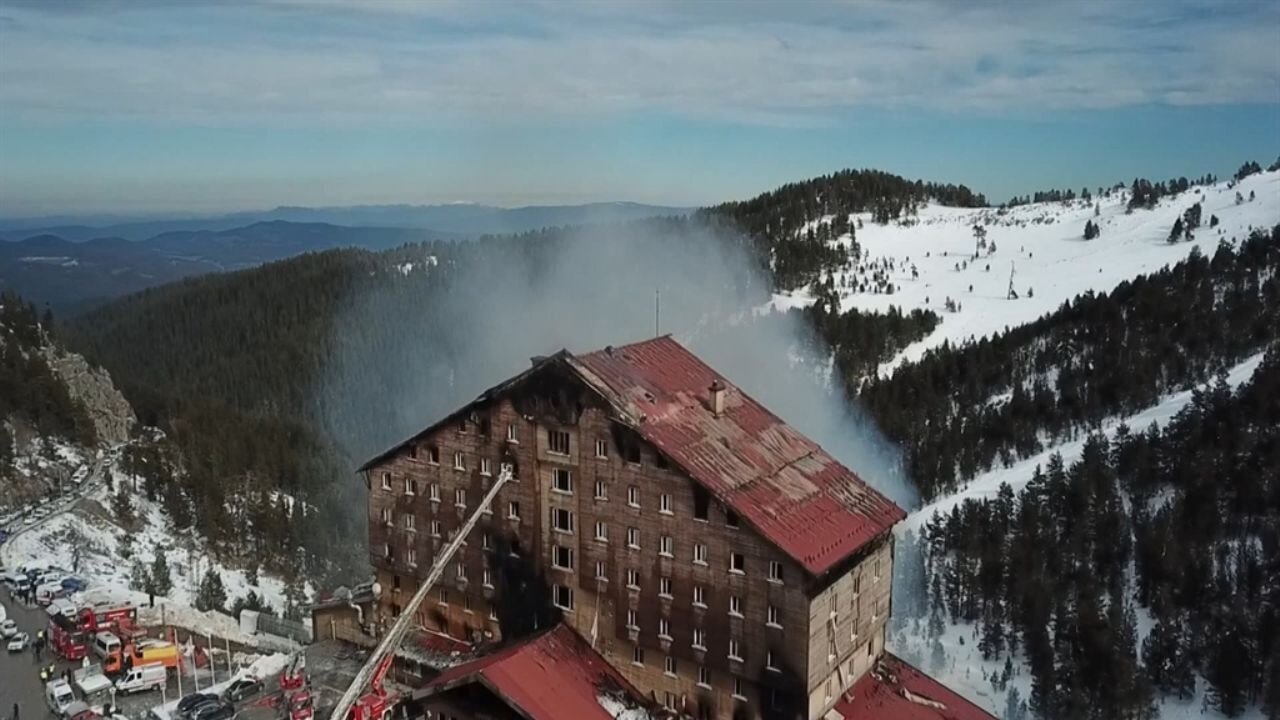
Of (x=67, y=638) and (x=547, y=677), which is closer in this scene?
(x=547, y=677)

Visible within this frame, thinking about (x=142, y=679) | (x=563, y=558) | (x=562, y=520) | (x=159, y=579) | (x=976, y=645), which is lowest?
(x=976, y=645)

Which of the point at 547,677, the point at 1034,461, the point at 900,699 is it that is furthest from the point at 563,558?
the point at 1034,461

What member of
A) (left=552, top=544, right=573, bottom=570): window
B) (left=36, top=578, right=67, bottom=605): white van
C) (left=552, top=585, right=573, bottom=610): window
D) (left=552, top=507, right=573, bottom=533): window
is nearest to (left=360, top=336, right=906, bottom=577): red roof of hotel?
(left=552, top=507, right=573, bottom=533): window

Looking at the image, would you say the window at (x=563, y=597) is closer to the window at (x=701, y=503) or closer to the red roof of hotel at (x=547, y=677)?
the red roof of hotel at (x=547, y=677)

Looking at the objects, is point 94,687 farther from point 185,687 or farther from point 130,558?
point 130,558

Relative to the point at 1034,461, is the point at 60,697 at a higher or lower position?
higher

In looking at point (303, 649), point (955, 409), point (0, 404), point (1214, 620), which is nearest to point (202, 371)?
point (0, 404)

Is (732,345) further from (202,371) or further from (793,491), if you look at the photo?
(793,491)

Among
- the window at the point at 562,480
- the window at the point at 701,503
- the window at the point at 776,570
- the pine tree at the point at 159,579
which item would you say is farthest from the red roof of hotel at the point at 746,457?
the pine tree at the point at 159,579
